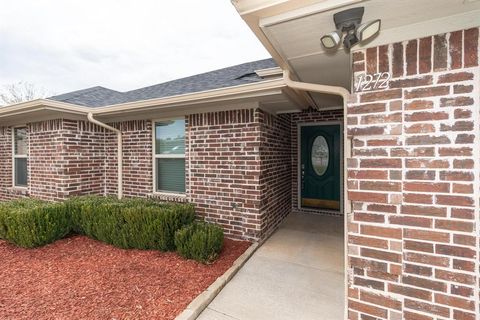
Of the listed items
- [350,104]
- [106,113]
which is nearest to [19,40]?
[106,113]

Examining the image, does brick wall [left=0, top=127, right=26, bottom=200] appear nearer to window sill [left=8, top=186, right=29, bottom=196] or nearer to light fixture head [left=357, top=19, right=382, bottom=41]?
window sill [left=8, top=186, right=29, bottom=196]

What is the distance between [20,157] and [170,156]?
464 cm

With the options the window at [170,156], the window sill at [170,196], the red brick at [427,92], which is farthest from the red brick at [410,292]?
the window at [170,156]

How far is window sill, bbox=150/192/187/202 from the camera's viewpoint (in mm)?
4880

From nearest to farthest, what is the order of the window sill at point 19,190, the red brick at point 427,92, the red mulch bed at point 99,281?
1. the red brick at point 427,92
2. the red mulch bed at point 99,281
3. the window sill at point 19,190

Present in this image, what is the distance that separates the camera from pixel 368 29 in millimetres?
1618

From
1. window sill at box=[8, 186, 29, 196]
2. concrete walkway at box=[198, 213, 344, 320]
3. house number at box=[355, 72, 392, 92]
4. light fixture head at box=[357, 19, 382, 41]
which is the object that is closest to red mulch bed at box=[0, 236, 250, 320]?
concrete walkway at box=[198, 213, 344, 320]

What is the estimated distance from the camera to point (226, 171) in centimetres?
443

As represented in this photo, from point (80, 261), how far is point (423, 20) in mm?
4898

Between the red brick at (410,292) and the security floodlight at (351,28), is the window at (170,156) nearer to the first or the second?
the security floodlight at (351,28)

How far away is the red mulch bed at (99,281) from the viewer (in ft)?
7.82

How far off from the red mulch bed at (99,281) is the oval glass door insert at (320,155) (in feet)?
10.3

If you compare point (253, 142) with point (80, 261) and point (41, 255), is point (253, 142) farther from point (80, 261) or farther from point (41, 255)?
point (41, 255)

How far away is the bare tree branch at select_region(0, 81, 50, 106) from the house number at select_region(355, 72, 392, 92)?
2257 cm
